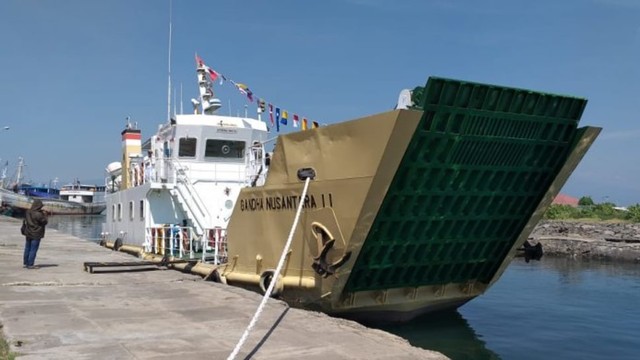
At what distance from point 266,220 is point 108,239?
12950 mm

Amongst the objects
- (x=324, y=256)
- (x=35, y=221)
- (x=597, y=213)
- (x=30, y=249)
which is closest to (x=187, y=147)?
(x=35, y=221)

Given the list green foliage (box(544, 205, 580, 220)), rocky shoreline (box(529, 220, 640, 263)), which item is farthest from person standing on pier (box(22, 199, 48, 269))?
green foliage (box(544, 205, 580, 220))

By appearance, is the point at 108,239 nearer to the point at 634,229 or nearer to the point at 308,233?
the point at 308,233

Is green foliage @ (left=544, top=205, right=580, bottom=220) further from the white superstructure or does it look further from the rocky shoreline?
the white superstructure

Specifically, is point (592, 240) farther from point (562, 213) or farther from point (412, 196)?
point (412, 196)

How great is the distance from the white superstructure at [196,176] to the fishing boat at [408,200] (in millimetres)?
3068

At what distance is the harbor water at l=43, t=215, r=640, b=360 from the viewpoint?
9.41 m

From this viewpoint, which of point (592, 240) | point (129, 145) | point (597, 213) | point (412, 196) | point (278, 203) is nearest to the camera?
point (412, 196)

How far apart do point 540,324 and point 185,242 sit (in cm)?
821

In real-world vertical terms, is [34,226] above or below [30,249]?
above

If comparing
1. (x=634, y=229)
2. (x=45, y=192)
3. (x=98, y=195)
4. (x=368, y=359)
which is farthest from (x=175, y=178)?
(x=45, y=192)

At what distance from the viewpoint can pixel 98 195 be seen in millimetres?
94938

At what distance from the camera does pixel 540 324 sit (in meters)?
11.3

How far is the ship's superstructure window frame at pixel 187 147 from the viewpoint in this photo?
582 inches
